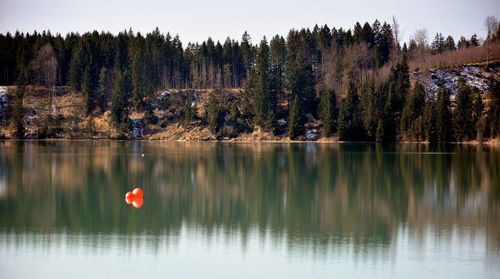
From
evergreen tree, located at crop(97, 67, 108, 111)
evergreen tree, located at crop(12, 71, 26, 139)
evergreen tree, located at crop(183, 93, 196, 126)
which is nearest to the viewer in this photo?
evergreen tree, located at crop(12, 71, 26, 139)

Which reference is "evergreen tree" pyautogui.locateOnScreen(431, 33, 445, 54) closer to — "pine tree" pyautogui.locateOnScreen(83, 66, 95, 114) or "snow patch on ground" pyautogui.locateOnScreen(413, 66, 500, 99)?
"snow patch on ground" pyautogui.locateOnScreen(413, 66, 500, 99)

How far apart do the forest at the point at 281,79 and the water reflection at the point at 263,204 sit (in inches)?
1926

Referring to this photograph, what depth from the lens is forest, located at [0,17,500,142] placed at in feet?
374

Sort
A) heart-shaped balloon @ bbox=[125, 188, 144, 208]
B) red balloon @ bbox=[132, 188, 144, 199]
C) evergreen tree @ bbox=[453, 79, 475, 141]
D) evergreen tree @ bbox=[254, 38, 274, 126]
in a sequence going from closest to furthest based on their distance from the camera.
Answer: heart-shaped balloon @ bbox=[125, 188, 144, 208]
red balloon @ bbox=[132, 188, 144, 199]
evergreen tree @ bbox=[453, 79, 475, 141]
evergreen tree @ bbox=[254, 38, 274, 126]

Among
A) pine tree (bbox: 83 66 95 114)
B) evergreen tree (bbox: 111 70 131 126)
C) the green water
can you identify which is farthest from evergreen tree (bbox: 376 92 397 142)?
pine tree (bbox: 83 66 95 114)

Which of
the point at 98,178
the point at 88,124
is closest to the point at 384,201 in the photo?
the point at 98,178

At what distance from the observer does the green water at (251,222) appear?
24062 millimetres

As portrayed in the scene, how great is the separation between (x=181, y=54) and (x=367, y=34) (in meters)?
42.9

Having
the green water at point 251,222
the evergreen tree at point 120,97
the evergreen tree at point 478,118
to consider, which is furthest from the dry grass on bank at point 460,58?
the green water at point 251,222

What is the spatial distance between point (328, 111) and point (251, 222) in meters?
87.7

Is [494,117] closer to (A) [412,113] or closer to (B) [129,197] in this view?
(A) [412,113]

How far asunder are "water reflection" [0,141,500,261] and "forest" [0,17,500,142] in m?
48.9

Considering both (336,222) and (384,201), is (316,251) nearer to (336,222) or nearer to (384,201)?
(336,222)

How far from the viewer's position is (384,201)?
4041 centimetres
